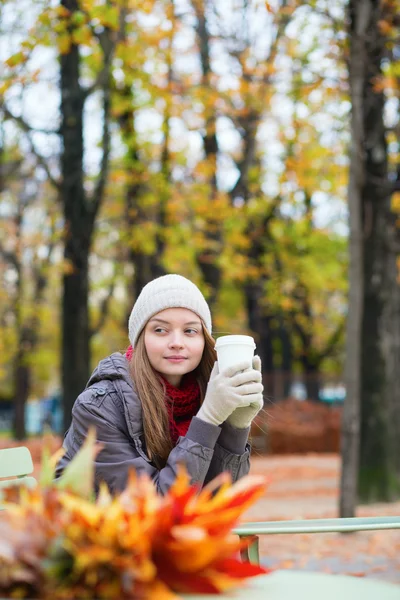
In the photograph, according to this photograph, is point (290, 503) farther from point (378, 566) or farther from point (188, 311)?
point (188, 311)

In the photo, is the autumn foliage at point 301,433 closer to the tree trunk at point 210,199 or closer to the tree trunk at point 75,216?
the tree trunk at point 210,199

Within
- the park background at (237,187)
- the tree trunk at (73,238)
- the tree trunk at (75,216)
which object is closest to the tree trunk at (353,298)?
the park background at (237,187)

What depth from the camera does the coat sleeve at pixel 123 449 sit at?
2.58m

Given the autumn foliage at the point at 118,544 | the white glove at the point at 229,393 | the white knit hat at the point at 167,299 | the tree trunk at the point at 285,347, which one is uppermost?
the white knit hat at the point at 167,299

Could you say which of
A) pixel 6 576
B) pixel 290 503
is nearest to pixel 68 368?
pixel 290 503

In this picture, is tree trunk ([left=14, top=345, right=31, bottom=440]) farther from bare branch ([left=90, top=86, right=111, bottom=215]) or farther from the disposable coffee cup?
the disposable coffee cup

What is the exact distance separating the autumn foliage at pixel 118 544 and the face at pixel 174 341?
1487 mm

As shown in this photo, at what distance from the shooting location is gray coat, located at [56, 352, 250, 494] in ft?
8.50

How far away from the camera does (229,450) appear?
2.82 meters

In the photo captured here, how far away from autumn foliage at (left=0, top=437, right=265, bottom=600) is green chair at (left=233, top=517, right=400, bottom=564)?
112 centimetres

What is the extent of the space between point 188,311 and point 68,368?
8.32m

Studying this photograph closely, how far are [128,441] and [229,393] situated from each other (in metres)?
0.45

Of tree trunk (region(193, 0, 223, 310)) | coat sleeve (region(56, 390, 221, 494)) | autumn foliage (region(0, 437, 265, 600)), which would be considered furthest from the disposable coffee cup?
tree trunk (region(193, 0, 223, 310))

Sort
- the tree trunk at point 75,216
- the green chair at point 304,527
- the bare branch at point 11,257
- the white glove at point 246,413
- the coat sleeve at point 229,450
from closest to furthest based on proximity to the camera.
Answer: the green chair at point 304,527 < the white glove at point 246,413 < the coat sleeve at point 229,450 < the tree trunk at point 75,216 < the bare branch at point 11,257
